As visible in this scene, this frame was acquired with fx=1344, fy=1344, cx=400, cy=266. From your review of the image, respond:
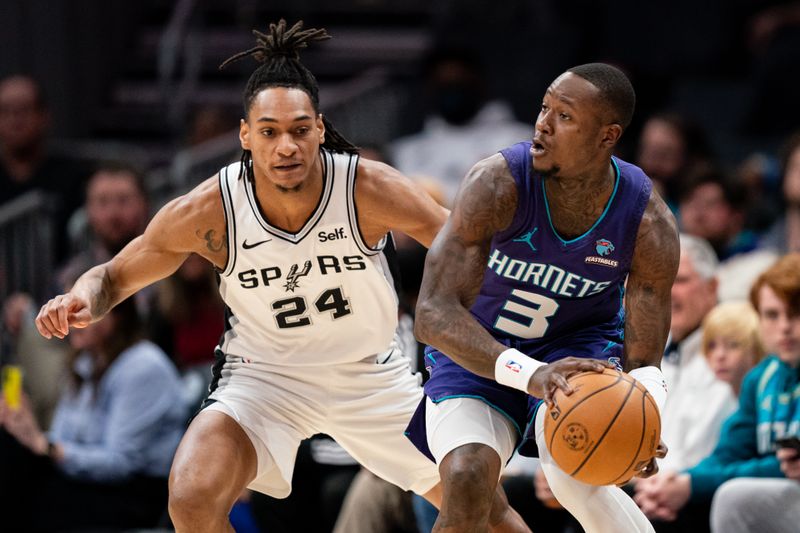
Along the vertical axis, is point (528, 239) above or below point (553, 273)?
above

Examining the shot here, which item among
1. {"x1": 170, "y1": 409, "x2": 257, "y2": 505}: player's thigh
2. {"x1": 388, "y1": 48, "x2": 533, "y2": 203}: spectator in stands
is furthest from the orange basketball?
{"x1": 388, "y1": 48, "x2": 533, "y2": 203}: spectator in stands

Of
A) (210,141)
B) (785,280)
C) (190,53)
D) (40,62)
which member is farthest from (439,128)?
(785,280)

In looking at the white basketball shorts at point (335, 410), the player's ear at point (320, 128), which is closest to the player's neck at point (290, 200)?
the player's ear at point (320, 128)

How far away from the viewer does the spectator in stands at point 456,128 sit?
32.4ft

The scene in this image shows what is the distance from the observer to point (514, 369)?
4.43m

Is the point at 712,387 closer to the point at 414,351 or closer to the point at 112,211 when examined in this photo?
the point at 414,351

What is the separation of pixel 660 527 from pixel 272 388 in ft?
6.15

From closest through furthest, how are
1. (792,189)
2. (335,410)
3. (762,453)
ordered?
(335,410) → (762,453) → (792,189)

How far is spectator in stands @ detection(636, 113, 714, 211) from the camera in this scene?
8.72 m

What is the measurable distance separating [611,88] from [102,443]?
165 inches

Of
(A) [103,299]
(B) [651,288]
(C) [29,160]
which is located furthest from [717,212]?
(C) [29,160]

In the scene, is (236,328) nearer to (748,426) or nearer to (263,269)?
(263,269)

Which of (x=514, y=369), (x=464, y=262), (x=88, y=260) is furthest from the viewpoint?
(x=88, y=260)

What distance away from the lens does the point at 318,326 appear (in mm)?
5398
